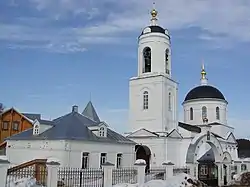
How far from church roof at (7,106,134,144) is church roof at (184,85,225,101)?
47.7 feet

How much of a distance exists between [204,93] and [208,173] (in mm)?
14663

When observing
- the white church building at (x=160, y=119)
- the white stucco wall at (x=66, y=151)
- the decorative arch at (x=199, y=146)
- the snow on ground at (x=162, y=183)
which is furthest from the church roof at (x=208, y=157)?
the snow on ground at (x=162, y=183)

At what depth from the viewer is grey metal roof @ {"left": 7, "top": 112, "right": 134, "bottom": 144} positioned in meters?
22.4

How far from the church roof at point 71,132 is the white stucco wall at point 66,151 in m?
0.28

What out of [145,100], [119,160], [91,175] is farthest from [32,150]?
[145,100]

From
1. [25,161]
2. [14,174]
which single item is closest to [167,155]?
[25,161]

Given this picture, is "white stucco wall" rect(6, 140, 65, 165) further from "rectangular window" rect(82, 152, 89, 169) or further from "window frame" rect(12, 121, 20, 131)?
"window frame" rect(12, 121, 20, 131)

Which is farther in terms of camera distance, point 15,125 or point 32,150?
point 15,125

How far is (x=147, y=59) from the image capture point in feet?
103

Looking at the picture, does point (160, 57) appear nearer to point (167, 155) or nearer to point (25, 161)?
point (167, 155)

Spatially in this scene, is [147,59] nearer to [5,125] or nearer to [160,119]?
[160,119]

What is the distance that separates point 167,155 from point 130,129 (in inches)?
168

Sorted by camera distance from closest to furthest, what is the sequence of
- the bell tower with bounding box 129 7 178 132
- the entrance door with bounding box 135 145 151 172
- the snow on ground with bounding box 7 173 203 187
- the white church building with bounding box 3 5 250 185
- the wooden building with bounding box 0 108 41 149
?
the snow on ground with bounding box 7 173 203 187 → the white church building with bounding box 3 5 250 185 → the entrance door with bounding box 135 145 151 172 → the bell tower with bounding box 129 7 178 132 → the wooden building with bounding box 0 108 41 149

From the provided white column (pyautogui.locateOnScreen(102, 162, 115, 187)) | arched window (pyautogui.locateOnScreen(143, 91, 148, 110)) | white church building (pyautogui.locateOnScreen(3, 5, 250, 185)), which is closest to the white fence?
white column (pyautogui.locateOnScreen(102, 162, 115, 187))
